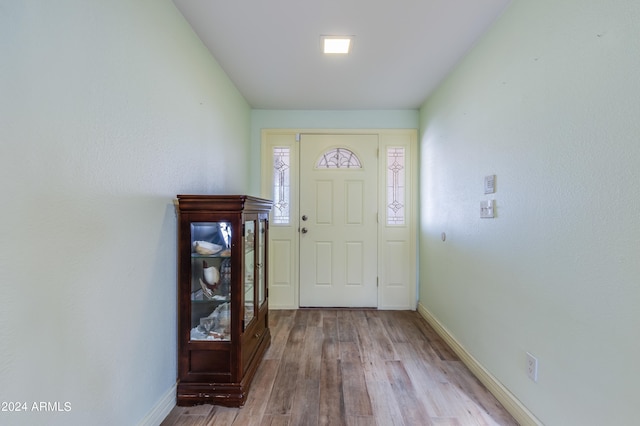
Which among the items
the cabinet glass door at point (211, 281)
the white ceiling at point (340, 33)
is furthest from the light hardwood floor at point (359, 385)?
the white ceiling at point (340, 33)

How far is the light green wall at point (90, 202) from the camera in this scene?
2.82 feet

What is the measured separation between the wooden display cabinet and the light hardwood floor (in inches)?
4.8

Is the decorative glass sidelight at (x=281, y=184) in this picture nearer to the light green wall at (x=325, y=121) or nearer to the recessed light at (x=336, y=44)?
Answer: the light green wall at (x=325, y=121)

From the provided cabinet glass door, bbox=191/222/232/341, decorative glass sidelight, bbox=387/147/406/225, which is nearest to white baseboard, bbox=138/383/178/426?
cabinet glass door, bbox=191/222/232/341

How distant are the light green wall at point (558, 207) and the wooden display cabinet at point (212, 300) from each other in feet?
5.16

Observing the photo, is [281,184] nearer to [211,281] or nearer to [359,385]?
[211,281]

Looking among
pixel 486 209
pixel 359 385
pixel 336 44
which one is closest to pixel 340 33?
pixel 336 44

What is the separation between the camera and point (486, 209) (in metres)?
1.89

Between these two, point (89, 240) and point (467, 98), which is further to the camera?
point (467, 98)

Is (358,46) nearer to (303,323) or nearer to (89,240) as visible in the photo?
(89,240)

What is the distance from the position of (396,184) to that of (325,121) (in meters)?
1.12

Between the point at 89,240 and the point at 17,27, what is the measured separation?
708mm

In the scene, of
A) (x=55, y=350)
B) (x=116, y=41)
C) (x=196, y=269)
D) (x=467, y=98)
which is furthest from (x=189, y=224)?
(x=467, y=98)

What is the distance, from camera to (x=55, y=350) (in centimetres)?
97
